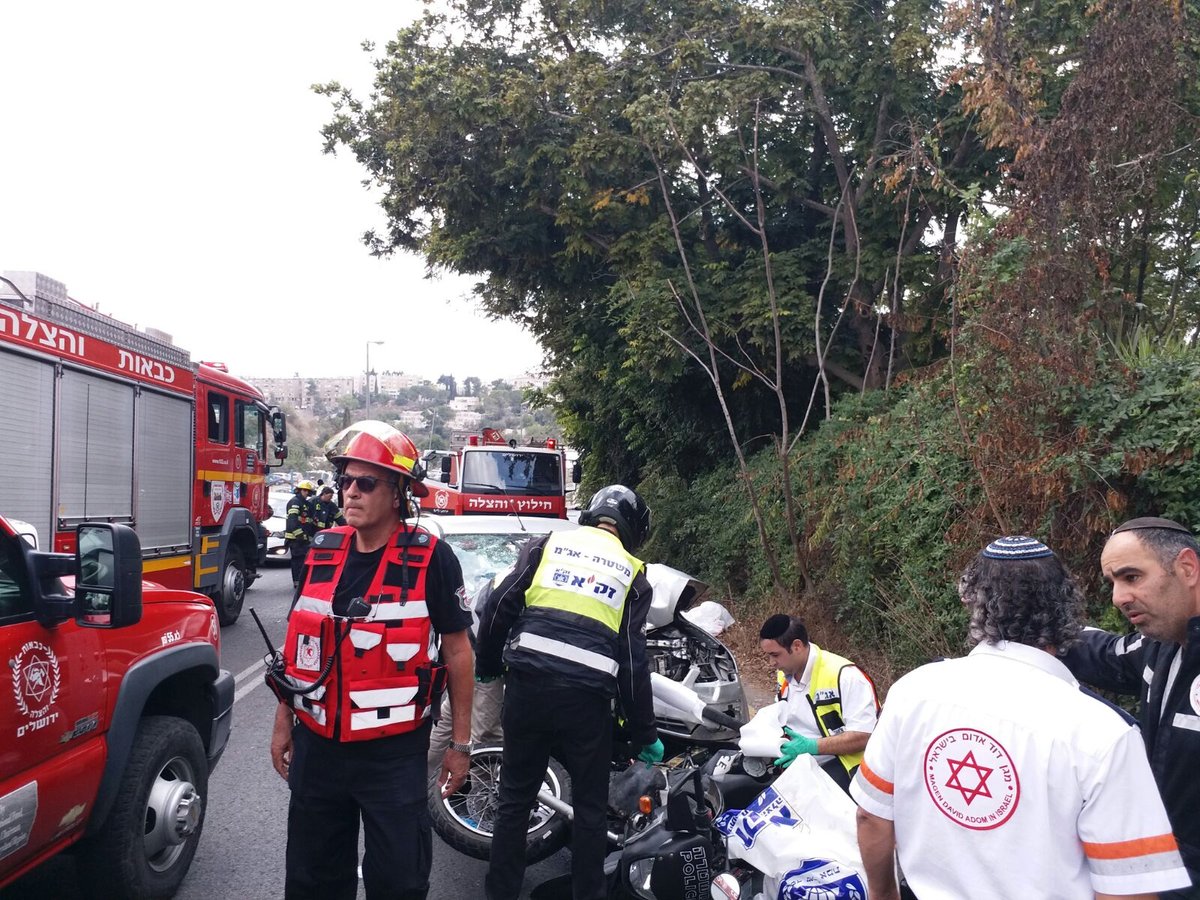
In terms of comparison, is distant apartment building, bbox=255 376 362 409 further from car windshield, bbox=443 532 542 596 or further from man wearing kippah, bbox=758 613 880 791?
man wearing kippah, bbox=758 613 880 791

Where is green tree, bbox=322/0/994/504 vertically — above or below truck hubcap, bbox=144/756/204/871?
above

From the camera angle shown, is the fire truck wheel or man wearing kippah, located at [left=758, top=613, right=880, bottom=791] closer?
man wearing kippah, located at [left=758, top=613, right=880, bottom=791]

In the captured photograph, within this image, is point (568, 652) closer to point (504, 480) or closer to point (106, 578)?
point (106, 578)

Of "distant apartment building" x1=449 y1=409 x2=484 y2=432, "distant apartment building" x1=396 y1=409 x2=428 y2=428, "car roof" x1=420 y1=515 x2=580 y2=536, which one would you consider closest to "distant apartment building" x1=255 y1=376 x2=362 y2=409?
"distant apartment building" x1=396 y1=409 x2=428 y2=428

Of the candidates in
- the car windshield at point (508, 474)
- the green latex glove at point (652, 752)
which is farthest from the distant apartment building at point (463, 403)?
the green latex glove at point (652, 752)

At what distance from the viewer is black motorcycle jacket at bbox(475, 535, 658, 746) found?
12.4 ft

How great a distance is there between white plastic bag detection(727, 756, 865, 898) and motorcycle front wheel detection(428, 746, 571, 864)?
1218 mm

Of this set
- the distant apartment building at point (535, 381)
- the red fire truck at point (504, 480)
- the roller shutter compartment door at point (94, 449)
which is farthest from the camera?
the distant apartment building at point (535, 381)

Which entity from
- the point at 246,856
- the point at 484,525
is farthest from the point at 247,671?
the point at 246,856

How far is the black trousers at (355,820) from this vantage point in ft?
10.1

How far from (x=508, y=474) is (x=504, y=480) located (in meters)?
0.15

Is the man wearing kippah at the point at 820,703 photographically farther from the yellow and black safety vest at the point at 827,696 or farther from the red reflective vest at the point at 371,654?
the red reflective vest at the point at 371,654

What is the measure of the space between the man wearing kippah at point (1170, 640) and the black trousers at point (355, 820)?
7.18 ft

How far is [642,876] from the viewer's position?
3.92 m
